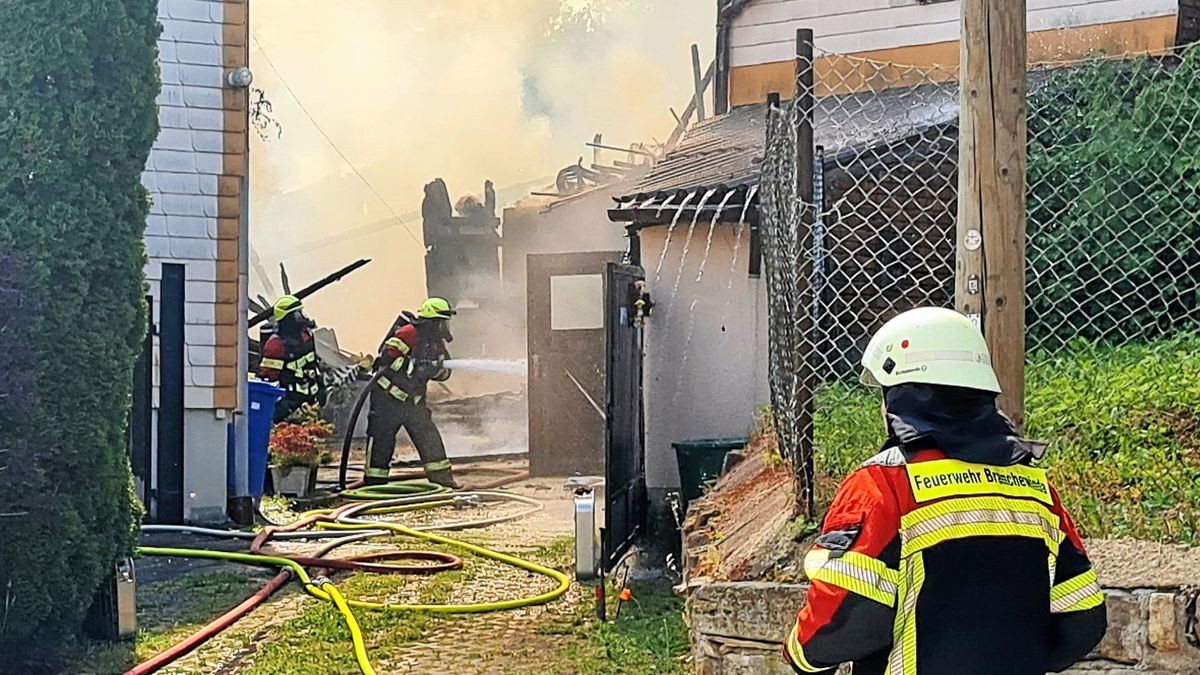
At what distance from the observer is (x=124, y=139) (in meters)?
5.52

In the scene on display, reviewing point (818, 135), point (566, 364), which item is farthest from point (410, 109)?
point (818, 135)

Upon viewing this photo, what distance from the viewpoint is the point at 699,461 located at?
24.2 feet

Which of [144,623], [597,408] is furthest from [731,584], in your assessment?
[597,408]

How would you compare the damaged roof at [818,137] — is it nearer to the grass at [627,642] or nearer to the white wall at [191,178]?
the grass at [627,642]

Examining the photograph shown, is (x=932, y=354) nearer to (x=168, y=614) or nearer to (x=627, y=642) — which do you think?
(x=627, y=642)

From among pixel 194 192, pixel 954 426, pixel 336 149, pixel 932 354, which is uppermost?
pixel 336 149

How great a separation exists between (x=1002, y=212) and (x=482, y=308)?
1908 centimetres

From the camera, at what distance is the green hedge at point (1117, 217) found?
606 cm

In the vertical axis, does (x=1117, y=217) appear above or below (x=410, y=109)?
below

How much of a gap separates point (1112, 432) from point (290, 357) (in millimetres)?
8572

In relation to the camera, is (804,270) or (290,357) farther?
(290,357)

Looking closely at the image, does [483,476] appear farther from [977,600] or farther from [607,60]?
[607,60]

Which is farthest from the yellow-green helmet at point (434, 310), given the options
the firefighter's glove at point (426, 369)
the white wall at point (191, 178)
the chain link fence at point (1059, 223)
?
the chain link fence at point (1059, 223)

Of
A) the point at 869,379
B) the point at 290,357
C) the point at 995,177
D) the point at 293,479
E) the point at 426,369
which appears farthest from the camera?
the point at 290,357
